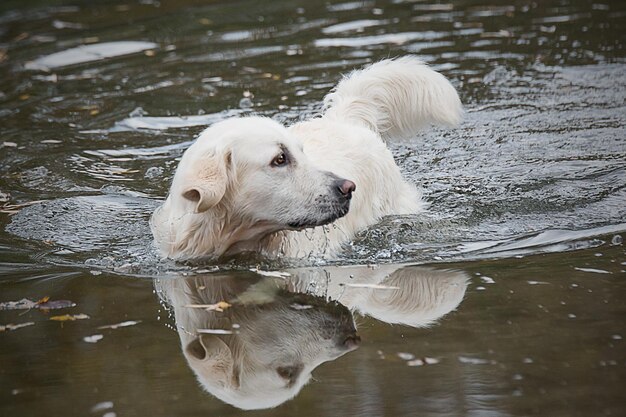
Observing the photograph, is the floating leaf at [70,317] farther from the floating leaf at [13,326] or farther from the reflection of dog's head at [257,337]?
the reflection of dog's head at [257,337]

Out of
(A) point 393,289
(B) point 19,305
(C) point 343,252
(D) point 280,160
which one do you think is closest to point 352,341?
(A) point 393,289

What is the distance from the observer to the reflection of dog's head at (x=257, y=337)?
442 cm

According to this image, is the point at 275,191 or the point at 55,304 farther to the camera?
the point at 275,191

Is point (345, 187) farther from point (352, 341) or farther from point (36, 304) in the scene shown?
point (36, 304)

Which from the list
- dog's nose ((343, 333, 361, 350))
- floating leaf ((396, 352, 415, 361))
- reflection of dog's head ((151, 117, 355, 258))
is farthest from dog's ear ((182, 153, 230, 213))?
floating leaf ((396, 352, 415, 361))

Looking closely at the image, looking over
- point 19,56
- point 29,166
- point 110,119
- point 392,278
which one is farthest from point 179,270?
point 19,56

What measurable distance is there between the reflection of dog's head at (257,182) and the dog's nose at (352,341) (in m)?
1.23

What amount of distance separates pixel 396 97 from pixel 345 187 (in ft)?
6.95

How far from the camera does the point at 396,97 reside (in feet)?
25.8

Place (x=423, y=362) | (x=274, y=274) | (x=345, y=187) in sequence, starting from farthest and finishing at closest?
(x=274, y=274), (x=345, y=187), (x=423, y=362)

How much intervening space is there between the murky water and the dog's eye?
70 cm

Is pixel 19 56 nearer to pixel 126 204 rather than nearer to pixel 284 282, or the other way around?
pixel 126 204

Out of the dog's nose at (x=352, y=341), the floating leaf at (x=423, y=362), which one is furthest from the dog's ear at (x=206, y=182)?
the floating leaf at (x=423, y=362)

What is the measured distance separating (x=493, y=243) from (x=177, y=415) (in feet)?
10.1
